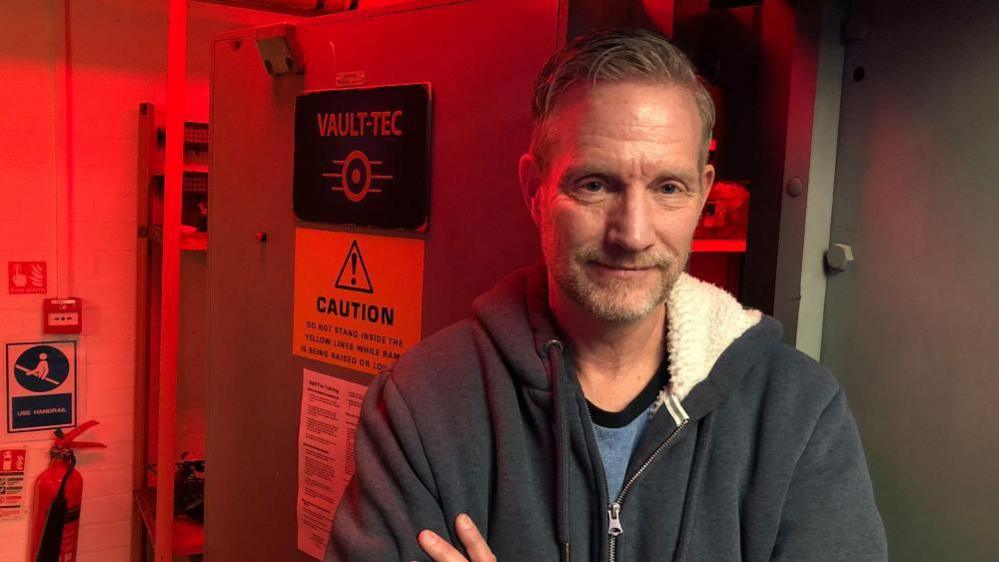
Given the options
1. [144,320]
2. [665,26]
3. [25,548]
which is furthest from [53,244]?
[665,26]

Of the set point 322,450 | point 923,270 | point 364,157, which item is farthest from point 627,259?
point 322,450

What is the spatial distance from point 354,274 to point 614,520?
0.75m

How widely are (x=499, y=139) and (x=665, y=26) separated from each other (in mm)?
348

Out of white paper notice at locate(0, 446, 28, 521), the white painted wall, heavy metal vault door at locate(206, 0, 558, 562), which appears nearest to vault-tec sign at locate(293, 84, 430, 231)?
heavy metal vault door at locate(206, 0, 558, 562)

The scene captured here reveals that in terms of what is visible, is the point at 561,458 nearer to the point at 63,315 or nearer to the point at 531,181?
the point at 531,181

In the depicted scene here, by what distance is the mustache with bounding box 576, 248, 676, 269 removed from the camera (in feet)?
3.20

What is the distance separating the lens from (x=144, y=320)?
2766mm

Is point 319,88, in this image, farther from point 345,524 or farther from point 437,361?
point 345,524

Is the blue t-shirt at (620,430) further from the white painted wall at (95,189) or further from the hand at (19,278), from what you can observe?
the hand at (19,278)

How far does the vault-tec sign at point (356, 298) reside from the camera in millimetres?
1434

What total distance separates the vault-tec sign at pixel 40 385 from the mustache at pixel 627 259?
2.38 metres

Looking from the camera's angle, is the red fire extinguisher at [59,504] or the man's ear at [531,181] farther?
the red fire extinguisher at [59,504]

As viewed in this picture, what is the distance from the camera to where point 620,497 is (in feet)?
3.27

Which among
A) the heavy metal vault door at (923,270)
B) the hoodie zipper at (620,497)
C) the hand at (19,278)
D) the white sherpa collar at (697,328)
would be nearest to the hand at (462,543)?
the hoodie zipper at (620,497)
